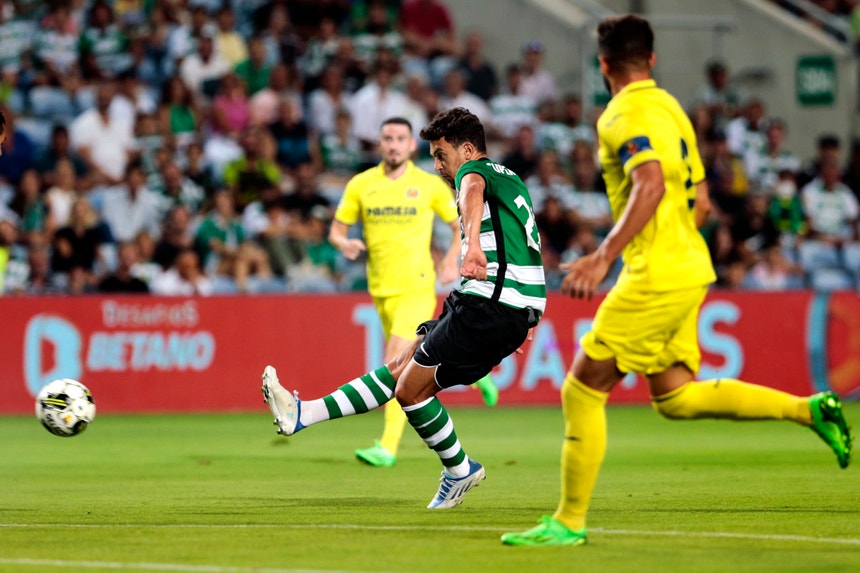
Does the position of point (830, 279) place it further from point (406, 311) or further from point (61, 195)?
point (61, 195)

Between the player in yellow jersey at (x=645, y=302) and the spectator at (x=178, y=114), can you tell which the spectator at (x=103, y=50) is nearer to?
the spectator at (x=178, y=114)

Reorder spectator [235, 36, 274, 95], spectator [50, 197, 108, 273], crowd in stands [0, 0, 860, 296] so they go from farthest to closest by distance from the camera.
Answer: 1. spectator [235, 36, 274, 95]
2. crowd in stands [0, 0, 860, 296]
3. spectator [50, 197, 108, 273]

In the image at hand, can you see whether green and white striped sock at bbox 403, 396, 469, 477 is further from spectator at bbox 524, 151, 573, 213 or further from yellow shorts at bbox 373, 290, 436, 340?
spectator at bbox 524, 151, 573, 213

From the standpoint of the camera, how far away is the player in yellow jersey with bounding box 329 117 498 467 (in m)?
11.1

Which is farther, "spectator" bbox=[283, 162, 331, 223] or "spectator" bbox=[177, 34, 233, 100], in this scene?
"spectator" bbox=[177, 34, 233, 100]

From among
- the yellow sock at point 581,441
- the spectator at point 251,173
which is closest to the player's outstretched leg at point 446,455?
the yellow sock at point 581,441

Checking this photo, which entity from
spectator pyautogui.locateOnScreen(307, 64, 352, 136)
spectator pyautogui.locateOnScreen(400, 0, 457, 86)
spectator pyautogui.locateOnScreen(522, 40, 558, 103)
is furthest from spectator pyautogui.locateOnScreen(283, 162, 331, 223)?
spectator pyautogui.locateOnScreen(522, 40, 558, 103)

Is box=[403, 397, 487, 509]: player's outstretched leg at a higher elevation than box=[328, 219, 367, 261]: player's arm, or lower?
lower

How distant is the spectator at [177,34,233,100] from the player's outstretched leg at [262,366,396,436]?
1257cm

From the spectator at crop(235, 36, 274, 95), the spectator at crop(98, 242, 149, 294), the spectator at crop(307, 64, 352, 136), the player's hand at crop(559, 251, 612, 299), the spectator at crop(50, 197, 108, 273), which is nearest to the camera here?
the player's hand at crop(559, 251, 612, 299)

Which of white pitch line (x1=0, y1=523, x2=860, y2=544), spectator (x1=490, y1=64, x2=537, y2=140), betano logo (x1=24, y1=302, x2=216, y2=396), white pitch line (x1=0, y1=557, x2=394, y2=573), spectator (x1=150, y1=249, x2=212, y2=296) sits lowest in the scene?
white pitch line (x1=0, y1=523, x2=860, y2=544)

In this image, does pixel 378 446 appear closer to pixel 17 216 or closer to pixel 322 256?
pixel 322 256

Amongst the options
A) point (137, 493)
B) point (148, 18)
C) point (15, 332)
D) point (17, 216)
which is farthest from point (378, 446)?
point (148, 18)

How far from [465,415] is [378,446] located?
5.14 meters
